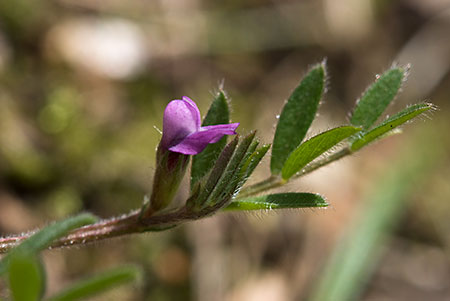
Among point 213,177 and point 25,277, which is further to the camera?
point 213,177

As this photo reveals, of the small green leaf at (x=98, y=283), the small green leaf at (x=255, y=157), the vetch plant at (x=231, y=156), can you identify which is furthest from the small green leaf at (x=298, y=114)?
the small green leaf at (x=98, y=283)

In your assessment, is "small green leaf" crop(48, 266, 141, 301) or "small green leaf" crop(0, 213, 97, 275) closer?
"small green leaf" crop(0, 213, 97, 275)

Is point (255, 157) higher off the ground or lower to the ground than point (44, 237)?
higher

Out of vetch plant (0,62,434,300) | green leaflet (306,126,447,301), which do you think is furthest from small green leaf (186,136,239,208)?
green leaflet (306,126,447,301)

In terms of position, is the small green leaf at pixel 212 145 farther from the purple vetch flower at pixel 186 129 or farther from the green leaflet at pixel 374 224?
the green leaflet at pixel 374 224

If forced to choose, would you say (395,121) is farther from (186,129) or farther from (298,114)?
(186,129)

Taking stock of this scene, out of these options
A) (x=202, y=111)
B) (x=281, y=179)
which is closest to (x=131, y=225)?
(x=281, y=179)

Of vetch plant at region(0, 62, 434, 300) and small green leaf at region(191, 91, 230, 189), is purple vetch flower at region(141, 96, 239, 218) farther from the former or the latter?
small green leaf at region(191, 91, 230, 189)
